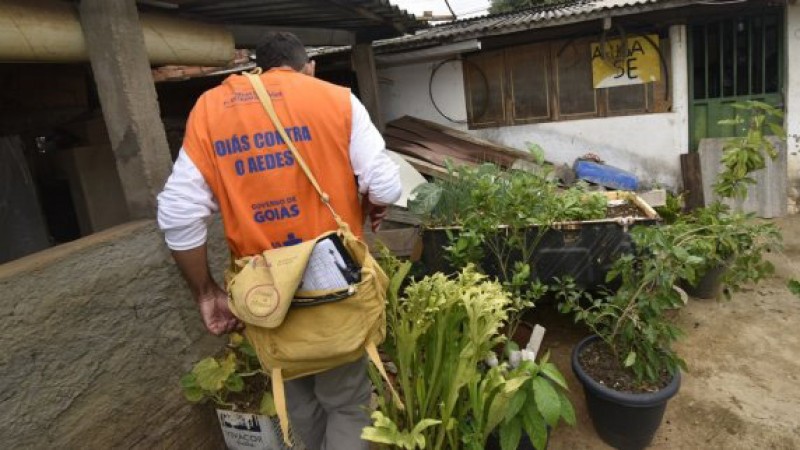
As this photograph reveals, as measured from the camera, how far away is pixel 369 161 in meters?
1.94

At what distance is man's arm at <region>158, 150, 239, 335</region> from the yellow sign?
6.50 metres

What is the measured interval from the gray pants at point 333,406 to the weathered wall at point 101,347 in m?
0.83

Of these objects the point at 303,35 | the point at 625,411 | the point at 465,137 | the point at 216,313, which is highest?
the point at 303,35

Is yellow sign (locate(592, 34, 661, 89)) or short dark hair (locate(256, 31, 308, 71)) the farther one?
yellow sign (locate(592, 34, 661, 89))

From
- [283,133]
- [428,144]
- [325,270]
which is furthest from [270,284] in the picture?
[428,144]

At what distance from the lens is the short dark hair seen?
196 cm

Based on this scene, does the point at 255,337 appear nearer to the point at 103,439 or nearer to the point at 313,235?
the point at 313,235

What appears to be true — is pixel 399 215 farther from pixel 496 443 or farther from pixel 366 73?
pixel 366 73

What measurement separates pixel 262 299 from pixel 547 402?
1.20 meters

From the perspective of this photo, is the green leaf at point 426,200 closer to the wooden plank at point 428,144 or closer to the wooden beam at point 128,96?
the wooden beam at point 128,96

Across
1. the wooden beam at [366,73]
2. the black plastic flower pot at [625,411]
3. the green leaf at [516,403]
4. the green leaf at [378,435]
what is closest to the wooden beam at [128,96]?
the green leaf at [378,435]

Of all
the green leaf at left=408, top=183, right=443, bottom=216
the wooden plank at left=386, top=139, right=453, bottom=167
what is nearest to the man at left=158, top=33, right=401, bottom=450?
the green leaf at left=408, top=183, right=443, bottom=216

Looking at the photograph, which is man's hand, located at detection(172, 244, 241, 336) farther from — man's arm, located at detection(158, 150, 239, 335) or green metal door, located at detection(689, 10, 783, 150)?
green metal door, located at detection(689, 10, 783, 150)

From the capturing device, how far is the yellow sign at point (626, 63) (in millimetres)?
6719
